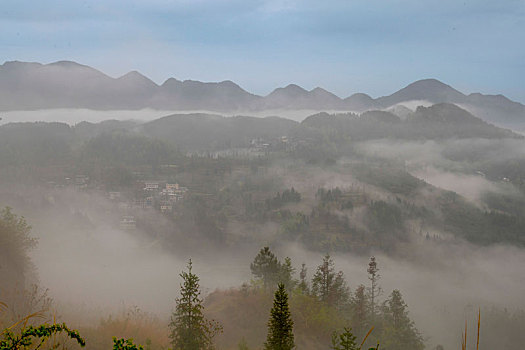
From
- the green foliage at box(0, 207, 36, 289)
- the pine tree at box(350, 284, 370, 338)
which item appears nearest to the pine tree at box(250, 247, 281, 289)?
the pine tree at box(350, 284, 370, 338)

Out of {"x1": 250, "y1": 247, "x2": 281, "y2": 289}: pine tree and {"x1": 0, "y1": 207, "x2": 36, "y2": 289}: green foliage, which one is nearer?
{"x1": 0, "y1": 207, "x2": 36, "y2": 289}: green foliage

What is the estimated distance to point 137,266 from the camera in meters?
186

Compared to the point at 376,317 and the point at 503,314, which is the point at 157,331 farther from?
the point at 503,314

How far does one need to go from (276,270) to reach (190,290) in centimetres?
3656

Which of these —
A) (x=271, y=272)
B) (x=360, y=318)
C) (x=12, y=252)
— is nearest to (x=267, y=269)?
(x=271, y=272)

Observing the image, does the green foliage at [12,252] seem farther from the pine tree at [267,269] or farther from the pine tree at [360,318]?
the pine tree at [360,318]

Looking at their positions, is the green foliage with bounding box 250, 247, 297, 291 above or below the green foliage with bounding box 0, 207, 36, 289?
below

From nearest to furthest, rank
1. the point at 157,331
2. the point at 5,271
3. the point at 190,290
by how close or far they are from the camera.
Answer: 1. the point at 190,290
2. the point at 5,271
3. the point at 157,331

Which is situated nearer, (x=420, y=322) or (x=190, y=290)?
(x=190, y=290)

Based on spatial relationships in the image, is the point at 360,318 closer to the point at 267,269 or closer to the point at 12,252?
the point at 267,269

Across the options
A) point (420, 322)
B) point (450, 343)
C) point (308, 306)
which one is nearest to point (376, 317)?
point (308, 306)

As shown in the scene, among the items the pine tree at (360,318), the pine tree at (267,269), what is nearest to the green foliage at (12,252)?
the pine tree at (267,269)

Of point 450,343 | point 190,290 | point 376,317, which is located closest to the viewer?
point 190,290

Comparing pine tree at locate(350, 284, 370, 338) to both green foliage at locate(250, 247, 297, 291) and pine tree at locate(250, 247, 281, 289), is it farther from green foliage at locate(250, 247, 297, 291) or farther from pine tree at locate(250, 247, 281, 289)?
pine tree at locate(250, 247, 281, 289)
